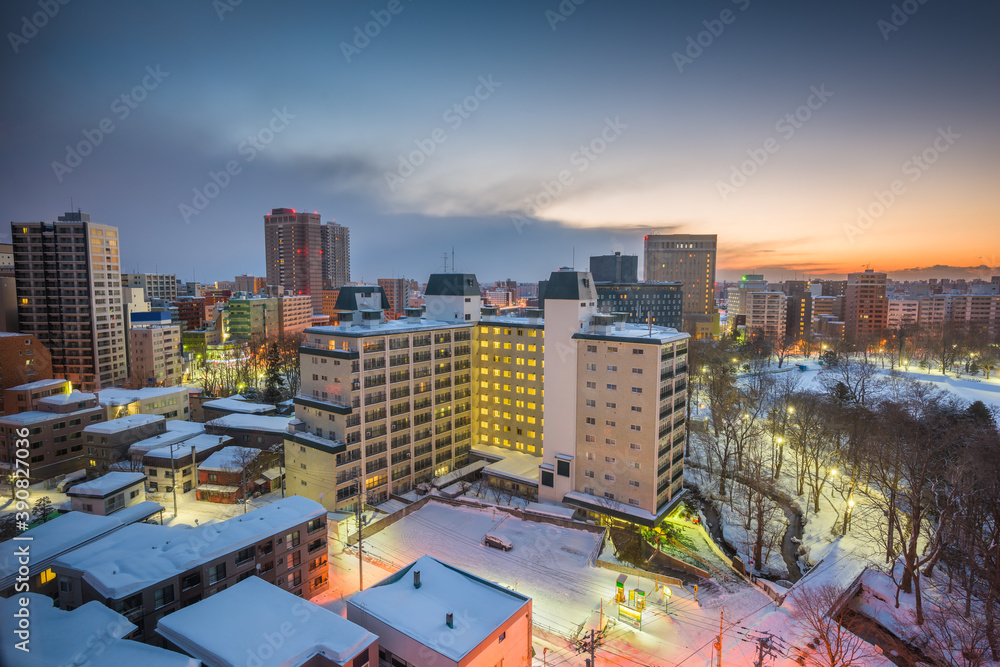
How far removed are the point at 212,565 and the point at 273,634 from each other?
5.67 m

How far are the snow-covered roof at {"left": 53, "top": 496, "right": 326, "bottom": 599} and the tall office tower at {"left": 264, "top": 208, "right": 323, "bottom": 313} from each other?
121m

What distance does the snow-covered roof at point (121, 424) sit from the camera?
37.5m

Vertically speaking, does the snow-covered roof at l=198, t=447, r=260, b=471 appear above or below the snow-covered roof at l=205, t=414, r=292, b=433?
below

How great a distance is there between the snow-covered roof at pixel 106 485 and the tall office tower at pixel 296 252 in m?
110

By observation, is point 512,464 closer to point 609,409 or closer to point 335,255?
point 609,409

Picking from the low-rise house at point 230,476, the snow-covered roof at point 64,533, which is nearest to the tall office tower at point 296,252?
the low-rise house at point 230,476

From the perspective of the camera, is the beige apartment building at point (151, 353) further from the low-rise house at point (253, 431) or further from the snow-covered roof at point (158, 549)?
the snow-covered roof at point (158, 549)

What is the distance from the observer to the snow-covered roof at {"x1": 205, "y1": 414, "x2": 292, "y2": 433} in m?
40.7

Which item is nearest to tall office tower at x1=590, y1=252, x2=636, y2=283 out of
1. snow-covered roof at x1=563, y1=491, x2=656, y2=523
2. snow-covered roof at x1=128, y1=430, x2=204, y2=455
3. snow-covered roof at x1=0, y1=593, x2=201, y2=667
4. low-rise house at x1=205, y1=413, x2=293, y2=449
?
snow-covered roof at x1=563, y1=491, x2=656, y2=523

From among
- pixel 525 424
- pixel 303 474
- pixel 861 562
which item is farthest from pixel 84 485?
pixel 861 562

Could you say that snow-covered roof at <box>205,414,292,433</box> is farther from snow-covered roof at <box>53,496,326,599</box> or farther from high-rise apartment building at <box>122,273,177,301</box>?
high-rise apartment building at <box>122,273,177,301</box>

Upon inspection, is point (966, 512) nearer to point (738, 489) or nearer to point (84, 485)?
point (738, 489)

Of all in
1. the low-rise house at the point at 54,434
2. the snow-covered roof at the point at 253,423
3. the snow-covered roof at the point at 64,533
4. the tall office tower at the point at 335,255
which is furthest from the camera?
the tall office tower at the point at 335,255

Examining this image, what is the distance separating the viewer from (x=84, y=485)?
29.7 meters
